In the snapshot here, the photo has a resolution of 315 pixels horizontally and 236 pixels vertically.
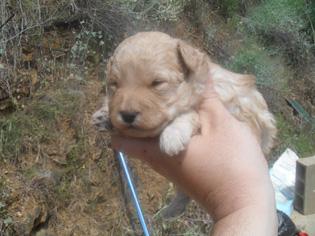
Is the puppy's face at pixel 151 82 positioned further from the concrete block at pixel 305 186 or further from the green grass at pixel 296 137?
the green grass at pixel 296 137

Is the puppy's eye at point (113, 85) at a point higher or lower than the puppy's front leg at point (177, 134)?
higher

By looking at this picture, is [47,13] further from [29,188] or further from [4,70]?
[29,188]

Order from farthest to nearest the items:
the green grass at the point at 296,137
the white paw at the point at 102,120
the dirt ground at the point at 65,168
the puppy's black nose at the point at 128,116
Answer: the green grass at the point at 296,137
the dirt ground at the point at 65,168
the white paw at the point at 102,120
the puppy's black nose at the point at 128,116

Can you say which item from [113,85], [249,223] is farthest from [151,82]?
[249,223]

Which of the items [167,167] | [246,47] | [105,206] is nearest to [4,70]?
[105,206]

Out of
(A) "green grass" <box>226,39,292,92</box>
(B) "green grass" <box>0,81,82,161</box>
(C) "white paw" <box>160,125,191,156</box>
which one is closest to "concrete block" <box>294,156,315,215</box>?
(A) "green grass" <box>226,39,292,92</box>

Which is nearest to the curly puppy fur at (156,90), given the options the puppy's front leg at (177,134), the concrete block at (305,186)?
the puppy's front leg at (177,134)
